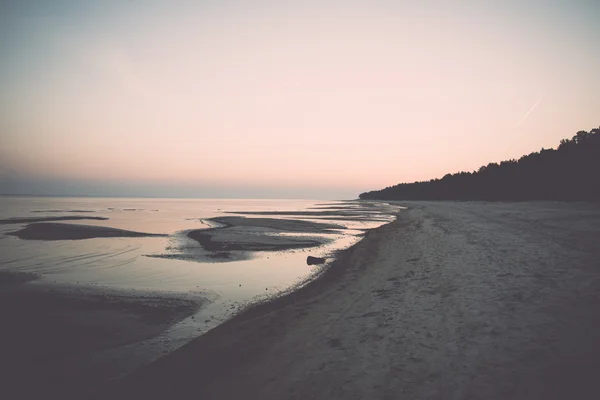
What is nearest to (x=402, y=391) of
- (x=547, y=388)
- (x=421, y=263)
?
(x=547, y=388)

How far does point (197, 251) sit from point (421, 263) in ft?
51.5

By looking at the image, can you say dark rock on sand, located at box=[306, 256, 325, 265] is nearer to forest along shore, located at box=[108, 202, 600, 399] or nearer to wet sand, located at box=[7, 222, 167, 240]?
forest along shore, located at box=[108, 202, 600, 399]

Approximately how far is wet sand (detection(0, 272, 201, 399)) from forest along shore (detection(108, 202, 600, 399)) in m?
1.45

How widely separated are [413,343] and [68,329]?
395 inches

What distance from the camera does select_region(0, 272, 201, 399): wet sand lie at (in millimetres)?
6746

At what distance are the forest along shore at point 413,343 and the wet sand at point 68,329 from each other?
145 centimetres

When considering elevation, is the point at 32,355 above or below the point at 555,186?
below

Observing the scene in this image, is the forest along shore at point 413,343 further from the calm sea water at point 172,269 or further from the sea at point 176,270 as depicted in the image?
the calm sea water at point 172,269

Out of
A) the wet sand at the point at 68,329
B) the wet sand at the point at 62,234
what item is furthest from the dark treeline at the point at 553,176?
the wet sand at the point at 62,234

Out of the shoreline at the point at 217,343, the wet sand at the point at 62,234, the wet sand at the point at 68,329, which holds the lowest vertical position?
the wet sand at the point at 68,329

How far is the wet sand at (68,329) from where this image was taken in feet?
22.1

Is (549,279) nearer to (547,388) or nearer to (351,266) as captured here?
(547,388)

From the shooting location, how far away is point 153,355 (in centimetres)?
791

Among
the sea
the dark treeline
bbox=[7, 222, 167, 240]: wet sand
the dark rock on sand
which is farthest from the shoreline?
the dark treeline
